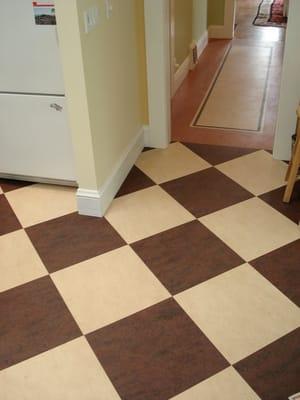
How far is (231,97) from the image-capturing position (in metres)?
4.07

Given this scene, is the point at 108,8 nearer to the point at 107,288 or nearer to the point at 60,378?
the point at 107,288

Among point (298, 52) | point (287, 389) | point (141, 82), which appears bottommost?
point (287, 389)

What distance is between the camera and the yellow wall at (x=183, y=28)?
420cm

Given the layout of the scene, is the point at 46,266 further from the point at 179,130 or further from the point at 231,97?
the point at 231,97

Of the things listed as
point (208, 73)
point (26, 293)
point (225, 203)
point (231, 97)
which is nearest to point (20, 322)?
point (26, 293)

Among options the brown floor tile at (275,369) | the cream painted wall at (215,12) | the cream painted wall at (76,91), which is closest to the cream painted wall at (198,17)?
the cream painted wall at (215,12)

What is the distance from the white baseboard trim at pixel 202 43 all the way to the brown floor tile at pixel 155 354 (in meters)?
3.90

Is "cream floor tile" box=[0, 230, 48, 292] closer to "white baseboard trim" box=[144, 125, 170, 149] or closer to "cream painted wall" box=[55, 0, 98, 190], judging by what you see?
"cream painted wall" box=[55, 0, 98, 190]

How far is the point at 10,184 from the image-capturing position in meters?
2.93

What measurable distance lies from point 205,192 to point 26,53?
4.29ft

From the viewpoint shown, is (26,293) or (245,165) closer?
(26,293)

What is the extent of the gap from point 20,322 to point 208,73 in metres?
3.52

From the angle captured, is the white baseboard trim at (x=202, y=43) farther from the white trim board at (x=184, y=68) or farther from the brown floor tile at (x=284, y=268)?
the brown floor tile at (x=284, y=268)

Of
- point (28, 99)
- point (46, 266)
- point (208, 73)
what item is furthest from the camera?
point (208, 73)
